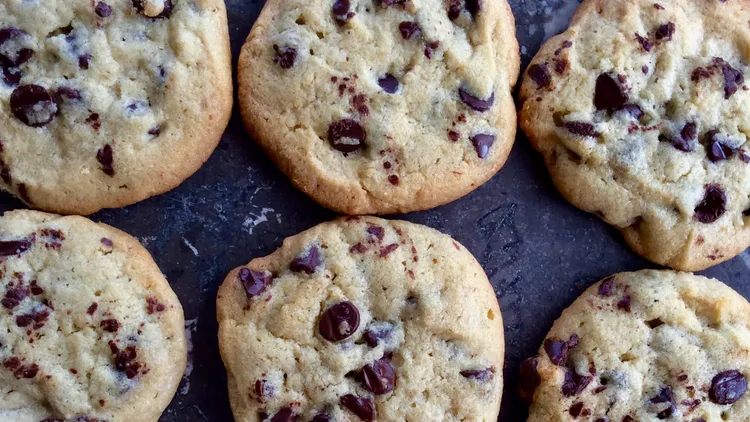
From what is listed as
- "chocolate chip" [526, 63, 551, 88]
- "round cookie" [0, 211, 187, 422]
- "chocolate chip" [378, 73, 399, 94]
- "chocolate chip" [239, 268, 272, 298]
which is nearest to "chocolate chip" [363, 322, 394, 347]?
"chocolate chip" [239, 268, 272, 298]

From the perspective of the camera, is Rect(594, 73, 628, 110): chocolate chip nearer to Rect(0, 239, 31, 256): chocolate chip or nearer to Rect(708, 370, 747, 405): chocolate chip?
Rect(708, 370, 747, 405): chocolate chip

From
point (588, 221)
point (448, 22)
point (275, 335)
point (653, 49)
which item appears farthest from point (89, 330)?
point (653, 49)

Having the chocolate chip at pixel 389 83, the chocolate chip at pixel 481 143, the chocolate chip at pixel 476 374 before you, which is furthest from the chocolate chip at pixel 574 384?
the chocolate chip at pixel 389 83

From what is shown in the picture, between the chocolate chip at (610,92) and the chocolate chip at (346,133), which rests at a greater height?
the chocolate chip at (610,92)

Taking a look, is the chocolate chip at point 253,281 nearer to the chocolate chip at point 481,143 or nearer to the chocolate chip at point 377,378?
the chocolate chip at point 377,378

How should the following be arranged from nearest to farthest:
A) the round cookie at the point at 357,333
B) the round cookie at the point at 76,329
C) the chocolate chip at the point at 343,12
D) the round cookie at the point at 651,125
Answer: the round cookie at the point at 76,329
the round cookie at the point at 357,333
the chocolate chip at the point at 343,12
the round cookie at the point at 651,125

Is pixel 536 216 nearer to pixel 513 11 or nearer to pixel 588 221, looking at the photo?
pixel 588 221
